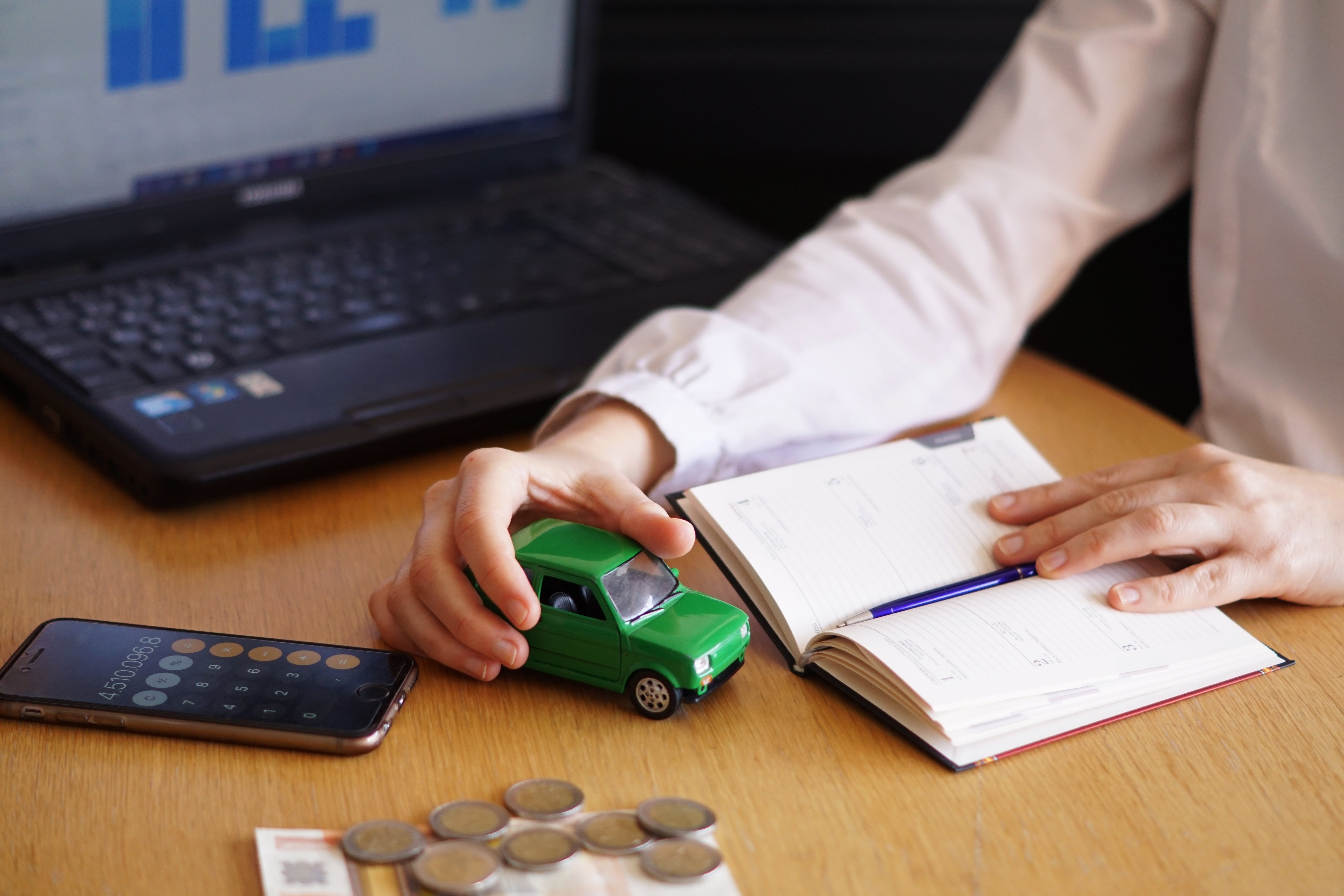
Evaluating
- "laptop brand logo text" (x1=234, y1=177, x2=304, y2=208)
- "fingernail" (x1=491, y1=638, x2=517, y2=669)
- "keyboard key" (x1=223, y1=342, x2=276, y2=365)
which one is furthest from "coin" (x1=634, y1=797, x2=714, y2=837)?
"laptop brand logo text" (x1=234, y1=177, x2=304, y2=208)

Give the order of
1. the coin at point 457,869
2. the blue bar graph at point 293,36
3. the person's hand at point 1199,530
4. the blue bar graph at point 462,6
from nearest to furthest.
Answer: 1. the coin at point 457,869
2. the person's hand at point 1199,530
3. the blue bar graph at point 293,36
4. the blue bar graph at point 462,6

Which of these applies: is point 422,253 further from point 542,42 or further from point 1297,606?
point 1297,606

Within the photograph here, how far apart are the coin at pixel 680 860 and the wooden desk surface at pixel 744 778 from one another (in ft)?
0.05

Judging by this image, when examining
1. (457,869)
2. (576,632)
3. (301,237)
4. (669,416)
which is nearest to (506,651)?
(576,632)

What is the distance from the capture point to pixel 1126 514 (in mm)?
727

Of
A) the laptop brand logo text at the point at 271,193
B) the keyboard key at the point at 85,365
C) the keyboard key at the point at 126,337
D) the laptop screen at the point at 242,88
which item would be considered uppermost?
the laptop screen at the point at 242,88

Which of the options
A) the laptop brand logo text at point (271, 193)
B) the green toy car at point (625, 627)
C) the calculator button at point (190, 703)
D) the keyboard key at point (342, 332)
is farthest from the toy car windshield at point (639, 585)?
the laptop brand logo text at point (271, 193)

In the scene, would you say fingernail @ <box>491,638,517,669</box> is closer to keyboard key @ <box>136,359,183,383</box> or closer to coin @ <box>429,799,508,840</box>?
coin @ <box>429,799,508,840</box>

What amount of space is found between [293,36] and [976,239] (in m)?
0.59

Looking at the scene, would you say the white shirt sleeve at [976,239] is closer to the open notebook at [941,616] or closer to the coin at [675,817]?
the open notebook at [941,616]

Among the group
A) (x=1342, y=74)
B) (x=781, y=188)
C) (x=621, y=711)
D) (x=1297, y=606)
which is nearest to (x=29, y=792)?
(x=621, y=711)

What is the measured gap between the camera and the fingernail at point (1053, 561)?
2.34 feet

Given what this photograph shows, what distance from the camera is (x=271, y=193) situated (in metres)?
1.02

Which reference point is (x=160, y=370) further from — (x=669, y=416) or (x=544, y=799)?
(x=544, y=799)
